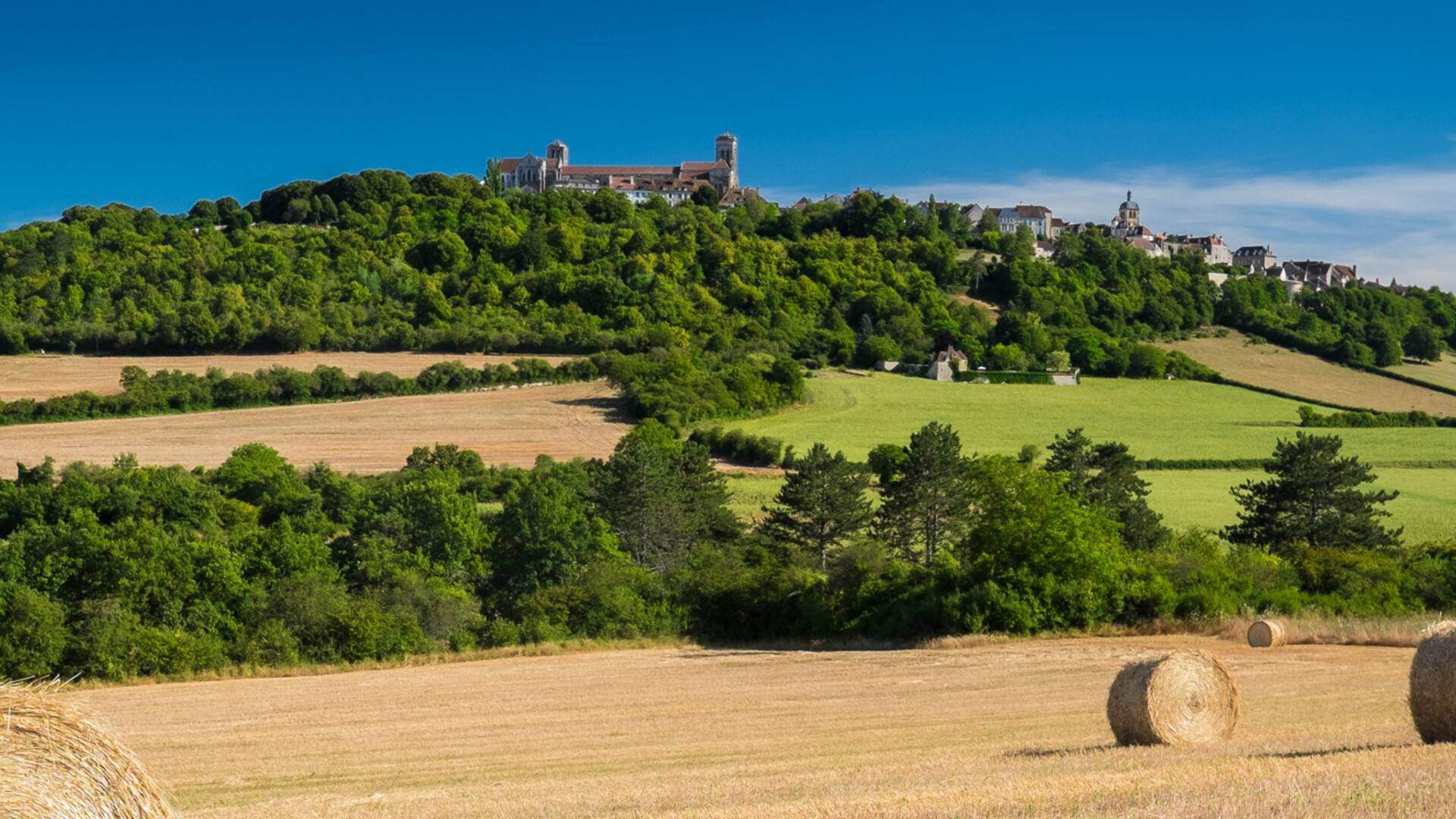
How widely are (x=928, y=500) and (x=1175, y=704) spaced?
→ 27529 mm

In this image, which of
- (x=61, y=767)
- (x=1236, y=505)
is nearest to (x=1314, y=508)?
(x=1236, y=505)

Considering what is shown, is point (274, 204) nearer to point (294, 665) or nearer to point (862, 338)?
point (862, 338)

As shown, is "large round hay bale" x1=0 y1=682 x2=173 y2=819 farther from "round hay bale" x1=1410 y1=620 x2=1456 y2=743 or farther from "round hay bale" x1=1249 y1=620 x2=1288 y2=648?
"round hay bale" x1=1249 y1=620 x2=1288 y2=648

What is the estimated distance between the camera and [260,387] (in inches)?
2992

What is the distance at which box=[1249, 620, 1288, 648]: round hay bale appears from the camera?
24.0 meters

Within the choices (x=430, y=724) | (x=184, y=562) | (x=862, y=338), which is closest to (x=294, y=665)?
(x=184, y=562)

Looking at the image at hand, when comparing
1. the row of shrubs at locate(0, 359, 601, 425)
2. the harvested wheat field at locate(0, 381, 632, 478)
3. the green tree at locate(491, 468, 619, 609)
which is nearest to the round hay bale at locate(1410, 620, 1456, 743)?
the green tree at locate(491, 468, 619, 609)

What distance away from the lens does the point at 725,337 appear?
313 ft

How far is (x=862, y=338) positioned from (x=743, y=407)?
3221 cm

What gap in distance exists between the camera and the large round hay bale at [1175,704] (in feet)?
46.3

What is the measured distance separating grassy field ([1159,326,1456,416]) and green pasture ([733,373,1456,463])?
17.5 feet

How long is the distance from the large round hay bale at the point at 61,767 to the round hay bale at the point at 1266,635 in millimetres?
21615

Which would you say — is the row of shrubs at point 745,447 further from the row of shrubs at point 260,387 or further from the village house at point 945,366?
the village house at point 945,366

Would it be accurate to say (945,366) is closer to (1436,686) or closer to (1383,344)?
(1383,344)
